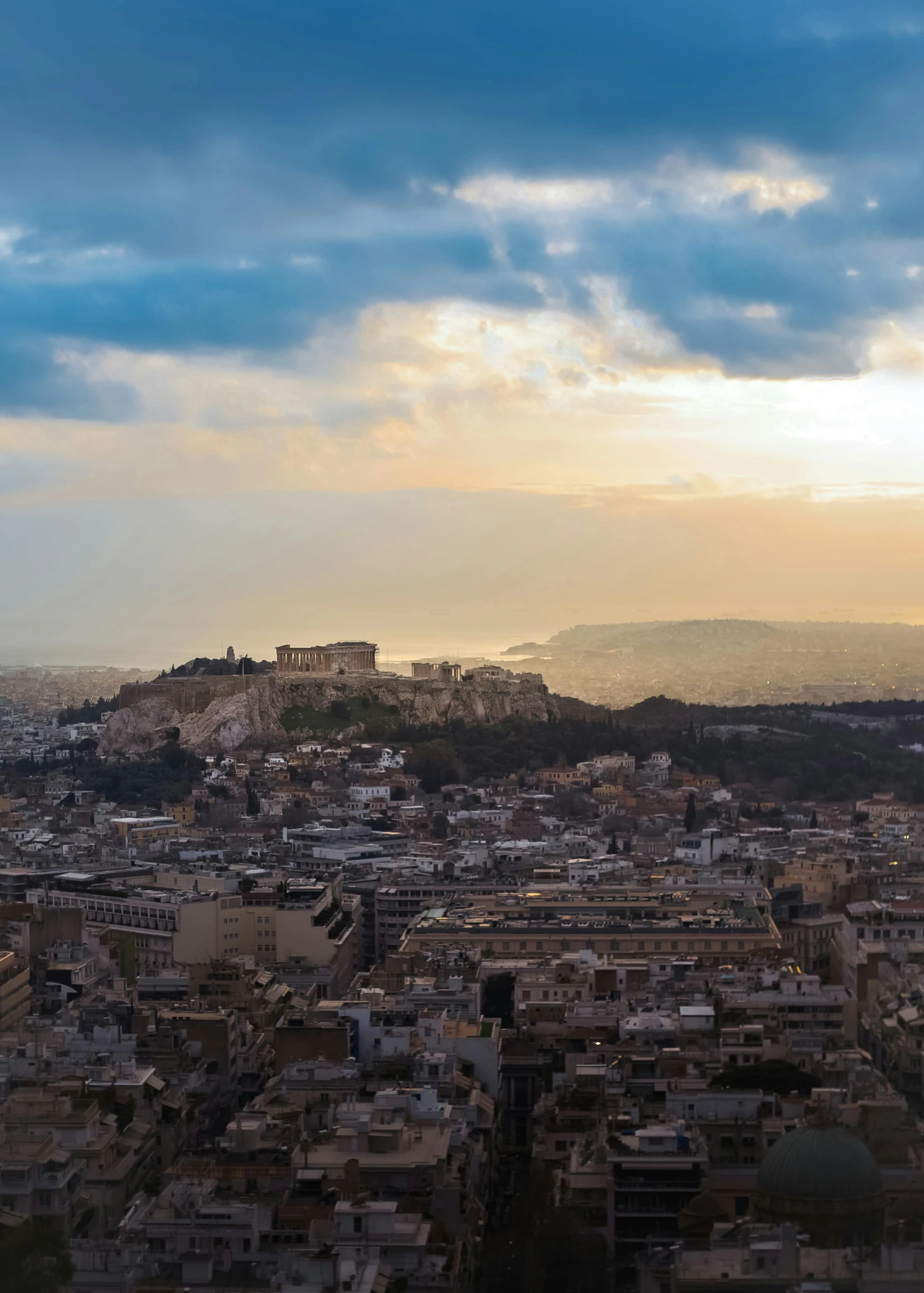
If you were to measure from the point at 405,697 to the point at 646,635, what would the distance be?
75303mm

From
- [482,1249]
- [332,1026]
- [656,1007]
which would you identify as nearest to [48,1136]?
[482,1249]

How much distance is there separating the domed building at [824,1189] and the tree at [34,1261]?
217 inches

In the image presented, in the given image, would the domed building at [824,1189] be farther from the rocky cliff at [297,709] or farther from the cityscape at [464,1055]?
A: the rocky cliff at [297,709]

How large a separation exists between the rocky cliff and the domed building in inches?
3364

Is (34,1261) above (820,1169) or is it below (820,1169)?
below

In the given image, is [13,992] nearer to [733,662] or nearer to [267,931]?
[267,931]

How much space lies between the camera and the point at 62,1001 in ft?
108

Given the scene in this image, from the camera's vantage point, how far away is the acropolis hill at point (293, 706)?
351 ft

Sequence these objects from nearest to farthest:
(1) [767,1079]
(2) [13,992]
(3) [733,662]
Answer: (1) [767,1079] → (2) [13,992] → (3) [733,662]

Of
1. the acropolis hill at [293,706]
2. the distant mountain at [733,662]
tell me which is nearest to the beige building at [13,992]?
the acropolis hill at [293,706]

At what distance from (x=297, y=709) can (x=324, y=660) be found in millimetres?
12222

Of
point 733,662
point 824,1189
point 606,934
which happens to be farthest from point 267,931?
point 733,662

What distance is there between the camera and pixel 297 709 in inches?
4368

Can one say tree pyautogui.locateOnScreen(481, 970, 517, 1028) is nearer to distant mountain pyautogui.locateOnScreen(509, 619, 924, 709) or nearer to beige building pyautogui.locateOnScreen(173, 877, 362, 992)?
beige building pyautogui.locateOnScreen(173, 877, 362, 992)
